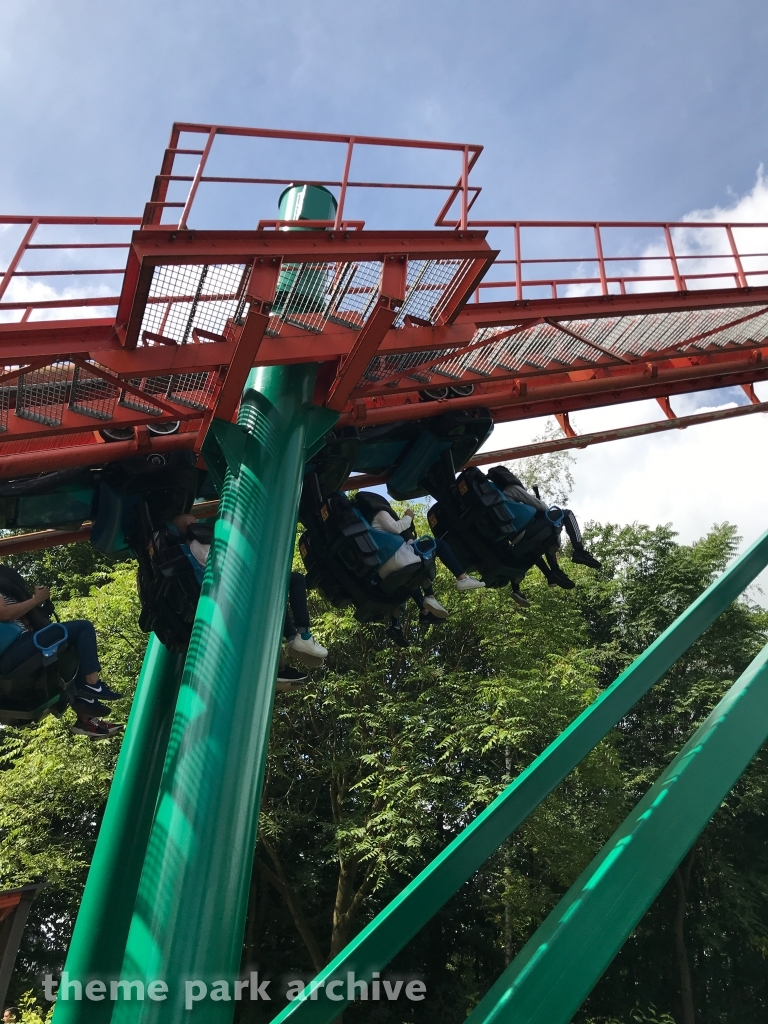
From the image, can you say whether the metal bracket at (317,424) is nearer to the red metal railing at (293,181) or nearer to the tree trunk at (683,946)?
the red metal railing at (293,181)

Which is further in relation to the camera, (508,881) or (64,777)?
(508,881)

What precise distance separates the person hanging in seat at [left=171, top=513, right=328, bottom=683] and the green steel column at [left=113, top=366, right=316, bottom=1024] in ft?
2.26

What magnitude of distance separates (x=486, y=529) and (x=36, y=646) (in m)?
3.74

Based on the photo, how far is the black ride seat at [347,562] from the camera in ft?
20.3

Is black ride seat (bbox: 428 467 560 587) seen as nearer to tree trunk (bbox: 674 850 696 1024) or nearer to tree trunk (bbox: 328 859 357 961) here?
tree trunk (bbox: 328 859 357 961)

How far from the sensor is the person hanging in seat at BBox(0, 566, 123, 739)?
5.09 m

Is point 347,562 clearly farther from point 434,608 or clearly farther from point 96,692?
point 96,692

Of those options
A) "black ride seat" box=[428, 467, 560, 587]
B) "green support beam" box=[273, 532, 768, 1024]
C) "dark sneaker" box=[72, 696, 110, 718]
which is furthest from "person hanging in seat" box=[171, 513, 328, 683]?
"green support beam" box=[273, 532, 768, 1024]

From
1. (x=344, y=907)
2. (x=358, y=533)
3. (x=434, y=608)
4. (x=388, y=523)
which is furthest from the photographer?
(x=344, y=907)

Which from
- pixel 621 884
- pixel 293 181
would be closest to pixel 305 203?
pixel 293 181

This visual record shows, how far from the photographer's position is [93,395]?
5.07m

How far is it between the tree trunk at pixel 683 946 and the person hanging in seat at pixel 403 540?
51.2 ft

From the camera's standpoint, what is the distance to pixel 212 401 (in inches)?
213

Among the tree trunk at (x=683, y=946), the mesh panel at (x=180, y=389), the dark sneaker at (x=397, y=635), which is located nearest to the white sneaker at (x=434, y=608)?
the dark sneaker at (x=397, y=635)
